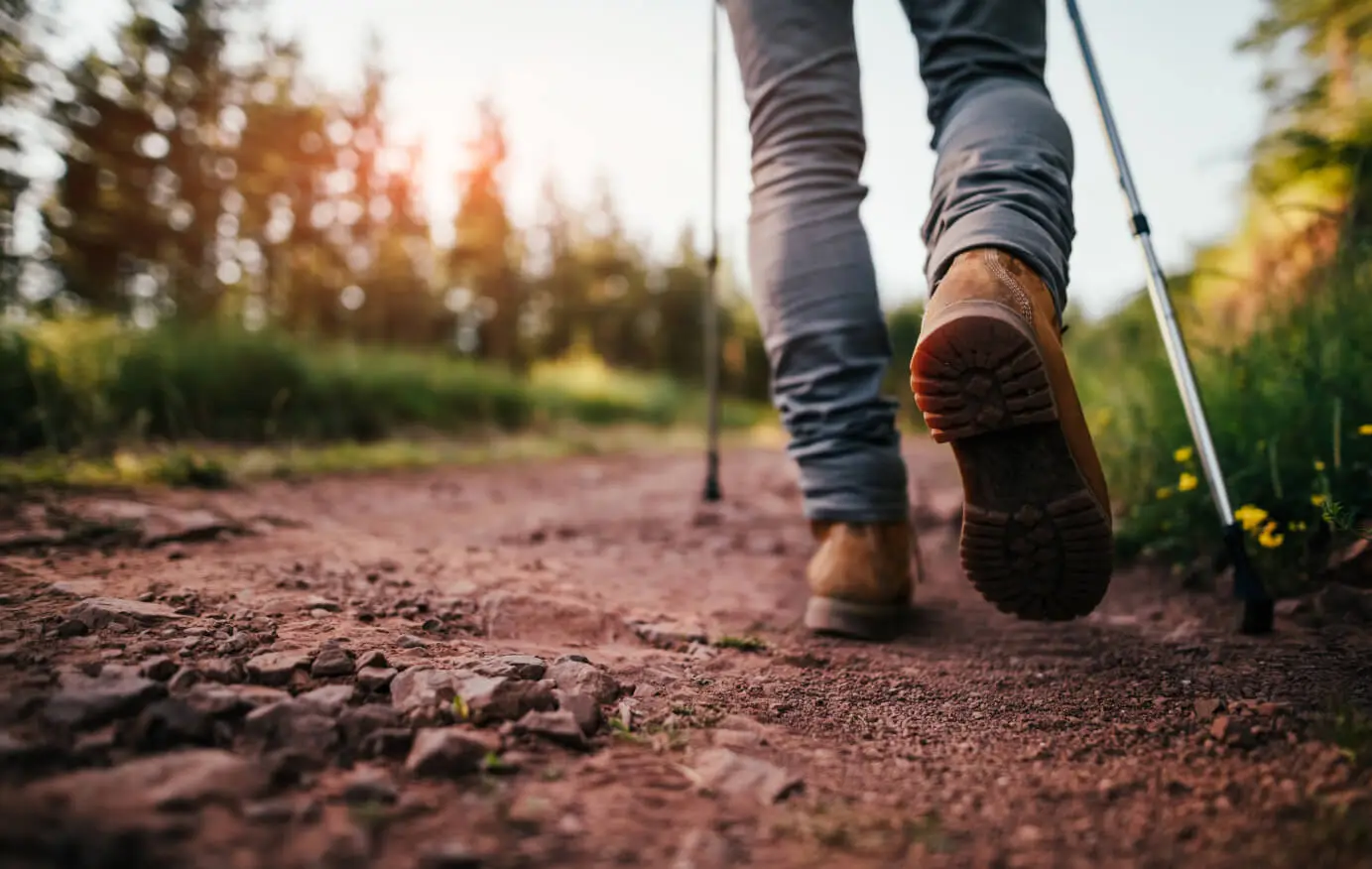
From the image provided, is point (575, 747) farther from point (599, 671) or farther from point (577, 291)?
point (577, 291)

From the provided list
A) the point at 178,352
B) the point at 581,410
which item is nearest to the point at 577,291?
the point at 581,410

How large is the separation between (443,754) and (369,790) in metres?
0.08

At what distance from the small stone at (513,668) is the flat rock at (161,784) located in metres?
0.32

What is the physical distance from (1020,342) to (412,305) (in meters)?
17.8

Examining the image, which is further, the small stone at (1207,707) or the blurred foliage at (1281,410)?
the blurred foliage at (1281,410)

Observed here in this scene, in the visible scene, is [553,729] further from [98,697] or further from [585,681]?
[98,697]

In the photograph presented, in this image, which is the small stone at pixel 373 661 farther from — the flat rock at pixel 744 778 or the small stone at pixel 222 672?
the flat rock at pixel 744 778

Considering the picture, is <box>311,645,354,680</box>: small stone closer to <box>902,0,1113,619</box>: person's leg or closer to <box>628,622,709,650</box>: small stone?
<box>628,622,709,650</box>: small stone

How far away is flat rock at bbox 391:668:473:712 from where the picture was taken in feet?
3.04

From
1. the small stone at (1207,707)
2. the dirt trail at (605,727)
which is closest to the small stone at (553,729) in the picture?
the dirt trail at (605,727)

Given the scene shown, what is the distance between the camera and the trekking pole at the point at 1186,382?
145 cm

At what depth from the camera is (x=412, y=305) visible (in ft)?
57.9

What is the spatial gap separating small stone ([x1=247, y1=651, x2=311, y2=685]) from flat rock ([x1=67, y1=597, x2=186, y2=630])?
231mm

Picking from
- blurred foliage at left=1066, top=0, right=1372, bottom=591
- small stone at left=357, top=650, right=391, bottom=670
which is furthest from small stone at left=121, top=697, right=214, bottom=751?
blurred foliage at left=1066, top=0, right=1372, bottom=591
